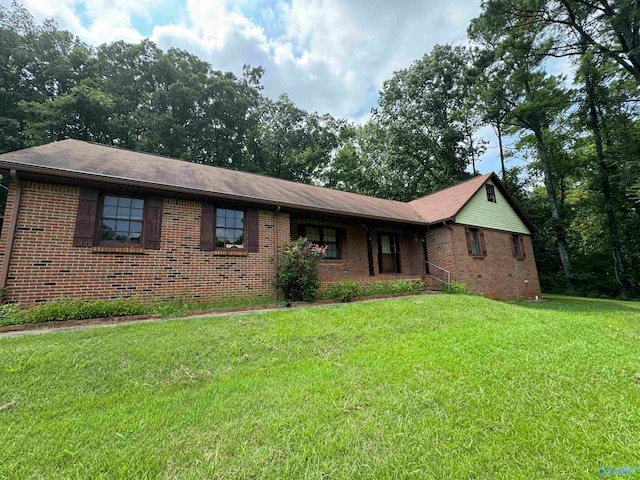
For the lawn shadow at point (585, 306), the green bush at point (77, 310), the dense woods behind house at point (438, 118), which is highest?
the dense woods behind house at point (438, 118)

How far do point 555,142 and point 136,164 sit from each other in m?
28.9

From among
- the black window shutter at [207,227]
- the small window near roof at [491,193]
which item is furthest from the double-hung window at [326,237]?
the small window near roof at [491,193]

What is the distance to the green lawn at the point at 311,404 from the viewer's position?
1946mm

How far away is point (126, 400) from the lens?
277cm

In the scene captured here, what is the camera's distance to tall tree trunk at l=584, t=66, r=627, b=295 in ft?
53.9

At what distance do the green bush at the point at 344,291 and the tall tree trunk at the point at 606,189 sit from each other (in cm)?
1832

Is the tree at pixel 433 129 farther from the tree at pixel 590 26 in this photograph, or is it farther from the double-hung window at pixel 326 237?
the double-hung window at pixel 326 237

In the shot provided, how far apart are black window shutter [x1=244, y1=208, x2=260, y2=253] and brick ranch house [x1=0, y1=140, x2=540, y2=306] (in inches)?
1.2

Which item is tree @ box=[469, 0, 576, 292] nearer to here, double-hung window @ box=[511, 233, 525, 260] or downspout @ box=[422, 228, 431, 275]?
double-hung window @ box=[511, 233, 525, 260]

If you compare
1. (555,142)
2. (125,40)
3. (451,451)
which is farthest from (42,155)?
(555,142)

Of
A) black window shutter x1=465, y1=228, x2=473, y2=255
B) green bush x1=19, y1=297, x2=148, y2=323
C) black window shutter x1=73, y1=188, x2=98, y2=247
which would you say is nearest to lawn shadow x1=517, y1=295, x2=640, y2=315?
black window shutter x1=465, y1=228, x2=473, y2=255

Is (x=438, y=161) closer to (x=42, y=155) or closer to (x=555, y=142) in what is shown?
(x=555, y=142)

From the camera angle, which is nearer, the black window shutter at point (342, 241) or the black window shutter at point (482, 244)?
the black window shutter at point (342, 241)

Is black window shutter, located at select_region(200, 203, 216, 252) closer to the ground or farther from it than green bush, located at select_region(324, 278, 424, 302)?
farther from it
